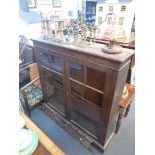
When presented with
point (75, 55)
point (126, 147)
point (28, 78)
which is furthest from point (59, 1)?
point (126, 147)

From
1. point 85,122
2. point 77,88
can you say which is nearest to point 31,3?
point 77,88

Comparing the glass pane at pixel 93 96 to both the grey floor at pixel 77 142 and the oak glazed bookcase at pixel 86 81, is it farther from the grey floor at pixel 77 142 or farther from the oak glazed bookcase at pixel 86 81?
the grey floor at pixel 77 142

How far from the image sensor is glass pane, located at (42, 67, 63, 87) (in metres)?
1.64

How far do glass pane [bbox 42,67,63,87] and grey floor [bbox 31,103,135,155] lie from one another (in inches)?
23.8

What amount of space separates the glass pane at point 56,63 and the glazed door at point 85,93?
0.16 metres

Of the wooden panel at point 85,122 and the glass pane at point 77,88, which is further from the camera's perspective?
the wooden panel at point 85,122

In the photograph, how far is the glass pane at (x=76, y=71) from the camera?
1.30 meters

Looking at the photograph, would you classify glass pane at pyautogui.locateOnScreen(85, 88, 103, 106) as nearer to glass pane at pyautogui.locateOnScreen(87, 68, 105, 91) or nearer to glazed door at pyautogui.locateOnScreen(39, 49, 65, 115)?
glass pane at pyautogui.locateOnScreen(87, 68, 105, 91)

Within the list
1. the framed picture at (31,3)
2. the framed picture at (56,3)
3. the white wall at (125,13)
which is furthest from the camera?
the framed picture at (56,3)

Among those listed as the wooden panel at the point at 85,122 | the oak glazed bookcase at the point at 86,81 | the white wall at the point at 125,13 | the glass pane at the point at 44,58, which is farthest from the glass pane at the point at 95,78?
the white wall at the point at 125,13

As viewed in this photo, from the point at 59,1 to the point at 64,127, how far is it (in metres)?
2.12

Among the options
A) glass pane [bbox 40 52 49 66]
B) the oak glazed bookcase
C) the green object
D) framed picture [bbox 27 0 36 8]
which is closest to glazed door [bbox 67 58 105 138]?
the oak glazed bookcase
